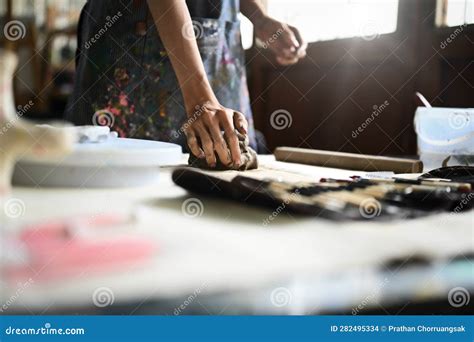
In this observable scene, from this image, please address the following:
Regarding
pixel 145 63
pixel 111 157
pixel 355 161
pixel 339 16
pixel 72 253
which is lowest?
pixel 72 253

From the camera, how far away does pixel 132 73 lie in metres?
1.33

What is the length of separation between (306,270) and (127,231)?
149 millimetres

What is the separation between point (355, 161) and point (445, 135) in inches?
6.3

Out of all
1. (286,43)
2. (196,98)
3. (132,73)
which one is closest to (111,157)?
(196,98)

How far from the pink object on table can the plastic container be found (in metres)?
0.68

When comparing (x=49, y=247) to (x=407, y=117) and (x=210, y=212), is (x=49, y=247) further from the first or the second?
(x=407, y=117)

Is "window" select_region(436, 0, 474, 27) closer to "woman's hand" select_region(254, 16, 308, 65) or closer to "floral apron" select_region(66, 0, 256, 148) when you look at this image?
"woman's hand" select_region(254, 16, 308, 65)

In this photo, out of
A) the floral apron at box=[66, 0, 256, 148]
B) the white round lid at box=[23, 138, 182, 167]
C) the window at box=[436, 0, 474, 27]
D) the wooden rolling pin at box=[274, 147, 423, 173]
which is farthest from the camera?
the window at box=[436, 0, 474, 27]

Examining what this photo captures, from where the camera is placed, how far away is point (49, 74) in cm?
332

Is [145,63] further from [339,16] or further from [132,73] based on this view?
[339,16]

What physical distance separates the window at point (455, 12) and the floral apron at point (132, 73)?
771mm

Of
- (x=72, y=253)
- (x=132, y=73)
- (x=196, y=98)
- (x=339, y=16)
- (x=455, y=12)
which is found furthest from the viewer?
(x=339, y=16)

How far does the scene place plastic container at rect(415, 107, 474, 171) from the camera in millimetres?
910

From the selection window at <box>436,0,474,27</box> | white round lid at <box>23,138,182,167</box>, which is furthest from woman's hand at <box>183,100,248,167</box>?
window at <box>436,0,474,27</box>
